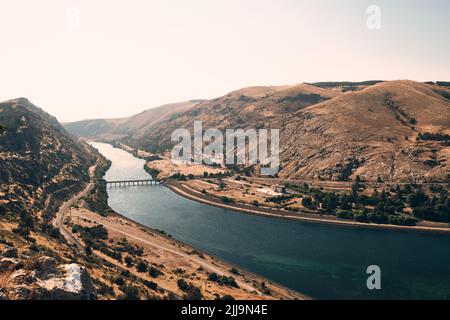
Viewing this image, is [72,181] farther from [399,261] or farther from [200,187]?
[399,261]

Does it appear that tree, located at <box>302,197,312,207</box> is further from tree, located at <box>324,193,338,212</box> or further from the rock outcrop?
the rock outcrop

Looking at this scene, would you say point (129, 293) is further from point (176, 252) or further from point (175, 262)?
point (176, 252)

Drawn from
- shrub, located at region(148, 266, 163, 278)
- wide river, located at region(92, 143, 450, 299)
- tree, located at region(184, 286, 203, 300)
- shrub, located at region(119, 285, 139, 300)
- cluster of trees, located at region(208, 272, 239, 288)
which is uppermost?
shrub, located at region(119, 285, 139, 300)

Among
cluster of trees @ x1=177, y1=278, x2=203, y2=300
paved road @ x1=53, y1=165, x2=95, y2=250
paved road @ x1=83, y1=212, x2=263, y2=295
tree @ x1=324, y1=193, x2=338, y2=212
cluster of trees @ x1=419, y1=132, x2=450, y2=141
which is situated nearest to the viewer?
cluster of trees @ x1=177, y1=278, x2=203, y2=300

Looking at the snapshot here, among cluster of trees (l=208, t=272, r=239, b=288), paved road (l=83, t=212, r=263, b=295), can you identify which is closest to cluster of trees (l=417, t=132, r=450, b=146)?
paved road (l=83, t=212, r=263, b=295)

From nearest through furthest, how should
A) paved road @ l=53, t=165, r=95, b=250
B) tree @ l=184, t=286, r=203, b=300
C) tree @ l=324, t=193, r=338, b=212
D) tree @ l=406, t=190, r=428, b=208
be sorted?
tree @ l=184, t=286, r=203, b=300
paved road @ l=53, t=165, r=95, b=250
tree @ l=406, t=190, r=428, b=208
tree @ l=324, t=193, r=338, b=212

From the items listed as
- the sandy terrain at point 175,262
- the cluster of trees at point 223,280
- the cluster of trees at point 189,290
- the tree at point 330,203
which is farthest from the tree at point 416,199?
the cluster of trees at point 189,290

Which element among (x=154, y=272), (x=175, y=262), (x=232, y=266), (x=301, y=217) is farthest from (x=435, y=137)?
(x=154, y=272)
